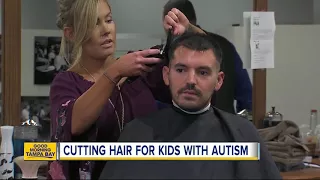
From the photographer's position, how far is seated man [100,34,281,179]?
1.36 m

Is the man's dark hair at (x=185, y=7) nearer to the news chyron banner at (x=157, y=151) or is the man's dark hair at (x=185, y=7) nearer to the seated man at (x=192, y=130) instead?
the seated man at (x=192, y=130)

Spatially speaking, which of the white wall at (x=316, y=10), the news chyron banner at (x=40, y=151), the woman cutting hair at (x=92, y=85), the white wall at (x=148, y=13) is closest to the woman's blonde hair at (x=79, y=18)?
the woman cutting hair at (x=92, y=85)

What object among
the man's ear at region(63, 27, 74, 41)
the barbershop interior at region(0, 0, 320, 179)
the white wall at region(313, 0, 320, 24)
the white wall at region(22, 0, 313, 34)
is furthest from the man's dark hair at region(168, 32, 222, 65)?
the white wall at region(313, 0, 320, 24)

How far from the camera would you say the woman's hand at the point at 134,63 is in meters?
1.33

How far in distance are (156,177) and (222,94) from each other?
825 millimetres

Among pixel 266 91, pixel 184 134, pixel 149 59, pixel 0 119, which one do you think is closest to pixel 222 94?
pixel 266 91

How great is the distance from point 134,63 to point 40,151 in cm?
50

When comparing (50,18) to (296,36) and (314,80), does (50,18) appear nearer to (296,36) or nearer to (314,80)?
(296,36)

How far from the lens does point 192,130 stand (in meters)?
1.50

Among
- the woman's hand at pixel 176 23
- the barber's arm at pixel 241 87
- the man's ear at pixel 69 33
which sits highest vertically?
the woman's hand at pixel 176 23

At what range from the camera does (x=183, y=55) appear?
139cm

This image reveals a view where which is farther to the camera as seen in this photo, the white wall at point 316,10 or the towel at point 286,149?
the white wall at point 316,10

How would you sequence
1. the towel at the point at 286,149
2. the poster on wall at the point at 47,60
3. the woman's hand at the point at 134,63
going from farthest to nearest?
1. the poster on wall at the point at 47,60
2. the towel at the point at 286,149
3. the woman's hand at the point at 134,63

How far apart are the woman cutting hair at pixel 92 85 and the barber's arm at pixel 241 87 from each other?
28.0 inches
